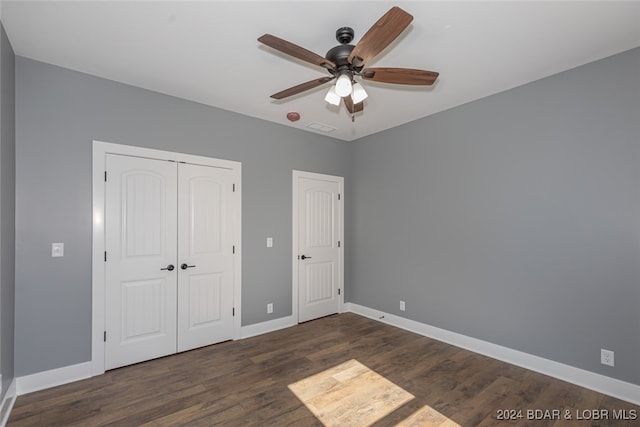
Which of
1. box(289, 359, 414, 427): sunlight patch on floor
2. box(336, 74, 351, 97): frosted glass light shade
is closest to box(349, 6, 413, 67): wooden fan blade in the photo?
box(336, 74, 351, 97): frosted glass light shade

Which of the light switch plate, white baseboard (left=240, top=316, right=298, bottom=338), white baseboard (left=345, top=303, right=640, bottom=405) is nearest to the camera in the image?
white baseboard (left=345, top=303, right=640, bottom=405)

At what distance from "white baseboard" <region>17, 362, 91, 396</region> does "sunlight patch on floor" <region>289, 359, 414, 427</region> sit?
1959 millimetres

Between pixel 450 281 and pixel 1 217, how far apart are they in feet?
14.0

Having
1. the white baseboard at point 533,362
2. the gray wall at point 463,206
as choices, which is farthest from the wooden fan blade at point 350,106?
the white baseboard at point 533,362

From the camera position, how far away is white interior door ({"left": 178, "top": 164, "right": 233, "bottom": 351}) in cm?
342

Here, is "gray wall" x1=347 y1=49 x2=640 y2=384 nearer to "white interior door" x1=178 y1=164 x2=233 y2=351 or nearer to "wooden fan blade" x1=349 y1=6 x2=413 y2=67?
"wooden fan blade" x1=349 y1=6 x2=413 y2=67

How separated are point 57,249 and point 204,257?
1.33 m

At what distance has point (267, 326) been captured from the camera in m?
4.04

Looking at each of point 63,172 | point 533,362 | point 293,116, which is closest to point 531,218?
point 533,362

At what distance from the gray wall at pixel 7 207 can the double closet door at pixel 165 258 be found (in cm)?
66

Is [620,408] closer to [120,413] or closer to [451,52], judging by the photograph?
[451,52]

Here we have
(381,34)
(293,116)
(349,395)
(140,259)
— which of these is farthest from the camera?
(293,116)

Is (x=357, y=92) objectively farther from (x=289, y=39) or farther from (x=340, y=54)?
(x=289, y=39)

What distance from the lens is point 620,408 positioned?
2338mm
